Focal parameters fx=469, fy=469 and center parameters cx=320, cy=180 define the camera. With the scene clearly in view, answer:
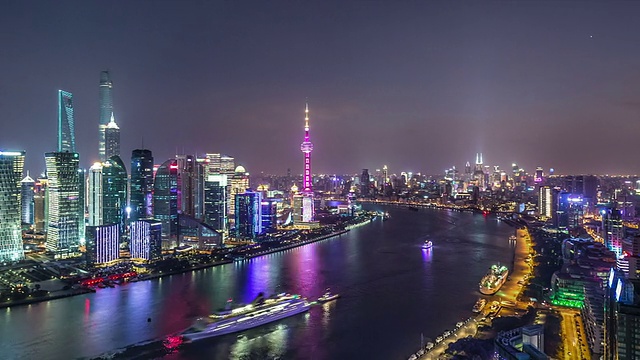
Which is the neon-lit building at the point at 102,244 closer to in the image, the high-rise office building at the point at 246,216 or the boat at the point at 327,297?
the high-rise office building at the point at 246,216

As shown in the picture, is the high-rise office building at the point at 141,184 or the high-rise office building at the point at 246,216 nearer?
the high-rise office building at the point at 246,216

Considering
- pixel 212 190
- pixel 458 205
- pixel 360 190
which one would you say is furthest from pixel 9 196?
pixel 360 190

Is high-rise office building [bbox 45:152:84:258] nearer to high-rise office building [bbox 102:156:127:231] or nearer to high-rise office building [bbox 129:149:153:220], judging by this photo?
high-rise office building [bbox 102:156:127:231]

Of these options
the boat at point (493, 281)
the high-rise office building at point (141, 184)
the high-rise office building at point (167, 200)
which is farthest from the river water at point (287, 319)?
the high-rise office building at point (141, 184)

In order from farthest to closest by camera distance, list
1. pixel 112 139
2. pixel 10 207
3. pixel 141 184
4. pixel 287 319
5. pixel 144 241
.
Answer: pixel 112 139 → pixel 141 184 → pixel 144 241 → pixel 10 207 → pixel 287 319

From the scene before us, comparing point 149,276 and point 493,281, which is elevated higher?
point 493,281

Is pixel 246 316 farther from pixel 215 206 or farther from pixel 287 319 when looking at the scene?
pixel 215 206

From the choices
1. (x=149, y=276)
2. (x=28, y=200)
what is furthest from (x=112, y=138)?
(x=149, y=276)
